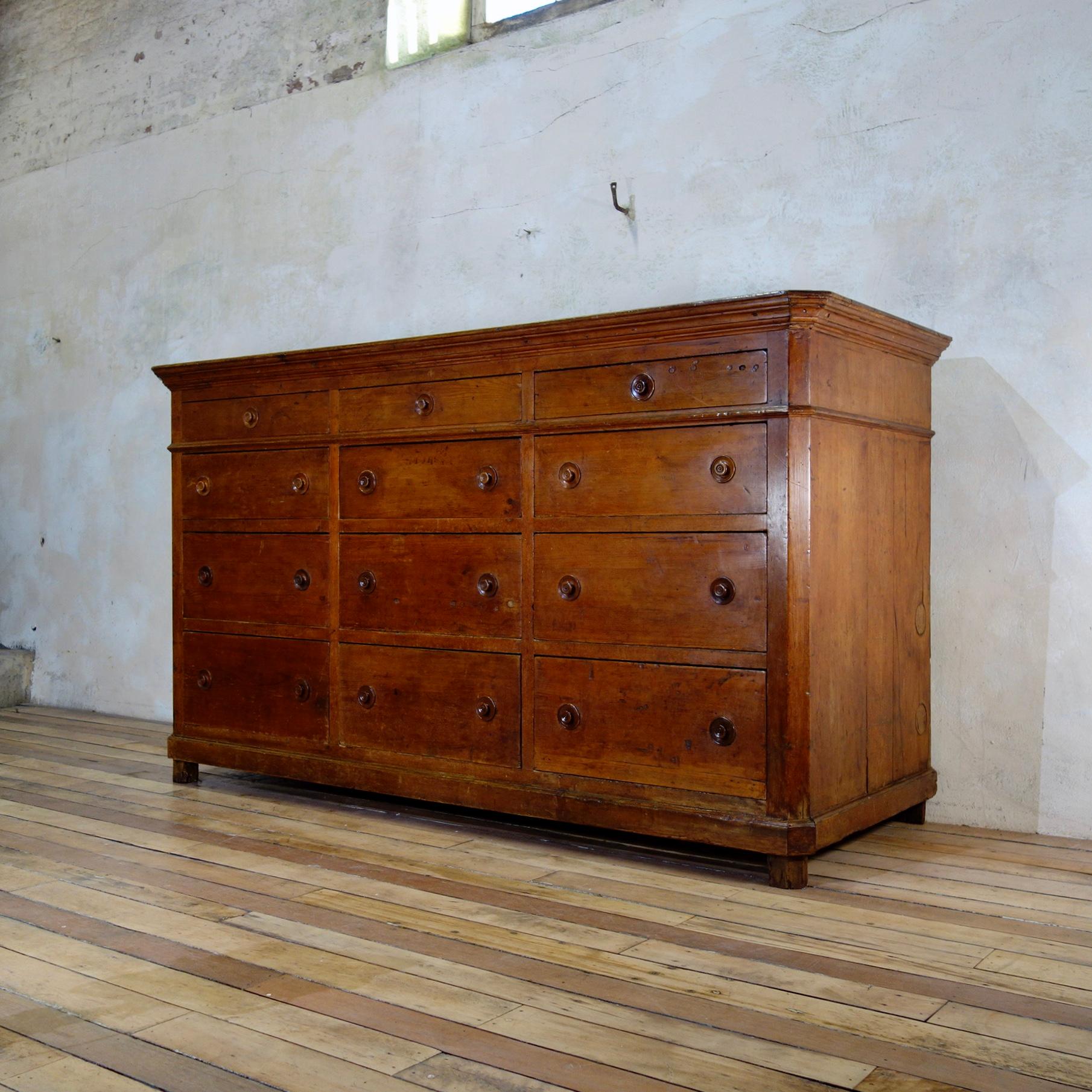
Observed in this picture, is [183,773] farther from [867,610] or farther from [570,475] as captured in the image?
[867,610]

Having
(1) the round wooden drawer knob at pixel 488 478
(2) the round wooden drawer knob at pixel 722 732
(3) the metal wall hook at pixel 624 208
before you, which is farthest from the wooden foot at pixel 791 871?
(3) the metal wall hook at pixel 624 208

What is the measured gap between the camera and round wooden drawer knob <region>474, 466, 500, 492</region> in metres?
3.31

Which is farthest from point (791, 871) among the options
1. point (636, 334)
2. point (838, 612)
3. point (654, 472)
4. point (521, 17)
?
point (521, 17)

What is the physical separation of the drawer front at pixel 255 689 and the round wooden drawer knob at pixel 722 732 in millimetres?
1315

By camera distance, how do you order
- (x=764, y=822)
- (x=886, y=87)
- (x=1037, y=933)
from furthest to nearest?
(x=886, y=87), (x=764, y=822), (x=1037, y=933)

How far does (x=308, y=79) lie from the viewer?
511cm

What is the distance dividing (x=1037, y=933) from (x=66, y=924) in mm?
2048

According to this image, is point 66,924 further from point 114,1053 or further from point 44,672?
point 44,672

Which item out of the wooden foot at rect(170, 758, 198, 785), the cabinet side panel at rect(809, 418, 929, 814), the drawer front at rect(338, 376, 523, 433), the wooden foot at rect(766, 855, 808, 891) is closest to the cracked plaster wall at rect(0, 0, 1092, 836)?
the cabinet side panel at rect(809, 418, 929, 814)

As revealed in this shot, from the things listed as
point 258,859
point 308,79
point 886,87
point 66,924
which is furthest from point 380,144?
point 66,924

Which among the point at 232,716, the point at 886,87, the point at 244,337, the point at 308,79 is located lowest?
the point at 232,716

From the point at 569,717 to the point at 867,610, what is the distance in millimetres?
825

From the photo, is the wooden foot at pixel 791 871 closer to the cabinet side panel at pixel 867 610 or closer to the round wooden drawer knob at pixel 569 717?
the cabinet side panel at pixel 867 610

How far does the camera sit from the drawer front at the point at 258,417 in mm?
3693
